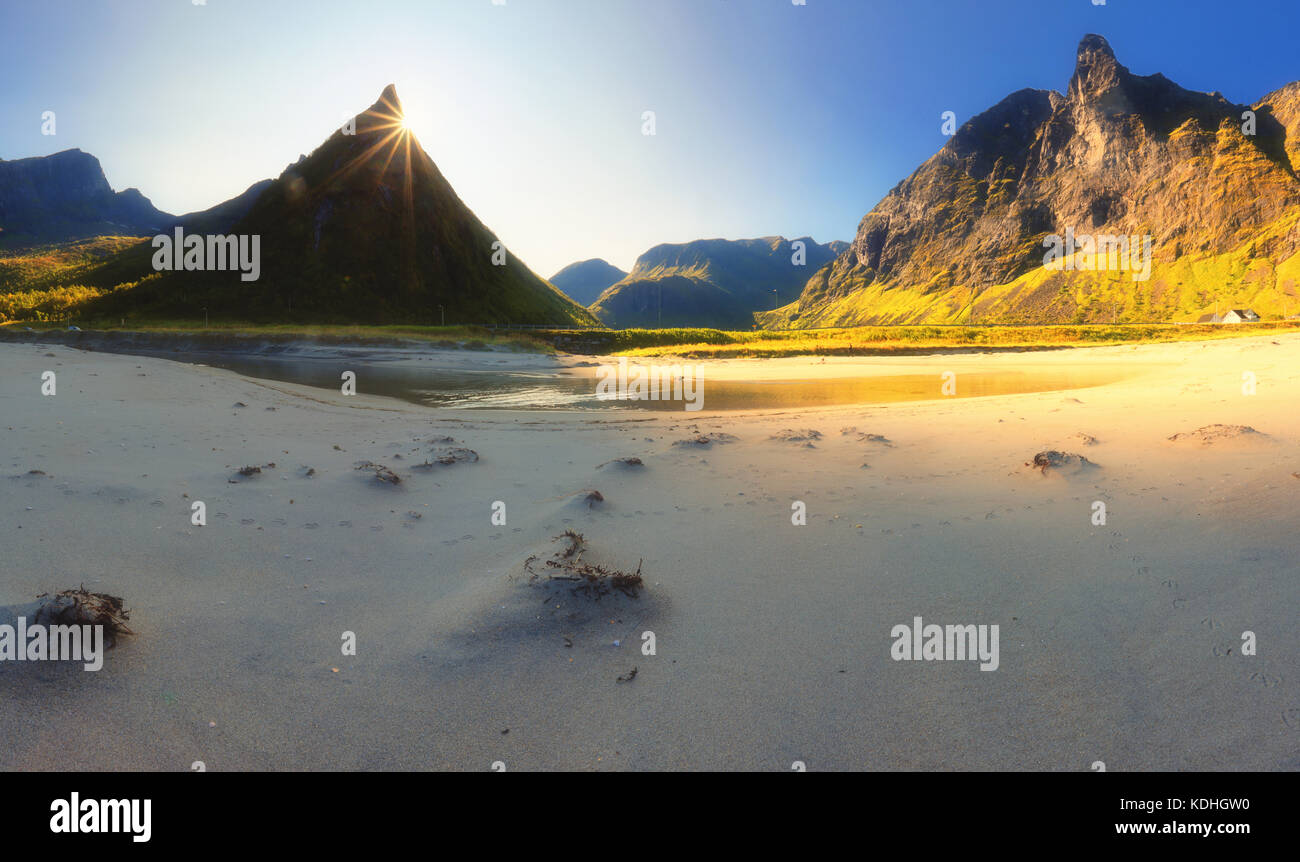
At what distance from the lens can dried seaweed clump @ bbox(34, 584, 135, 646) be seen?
3.86 meters

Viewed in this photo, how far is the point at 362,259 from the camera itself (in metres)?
132

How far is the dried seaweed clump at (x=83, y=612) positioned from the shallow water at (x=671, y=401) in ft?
56.3

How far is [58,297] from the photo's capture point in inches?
4065

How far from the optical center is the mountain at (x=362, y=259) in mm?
113000

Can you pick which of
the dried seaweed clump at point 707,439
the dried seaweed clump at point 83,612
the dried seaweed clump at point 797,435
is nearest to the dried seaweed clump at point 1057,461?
the dried seaweed clump at point 797,435

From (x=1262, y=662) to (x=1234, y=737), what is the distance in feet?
3.85

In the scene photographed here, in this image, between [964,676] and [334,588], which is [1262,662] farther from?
[334,588]

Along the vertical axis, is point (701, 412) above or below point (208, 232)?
below

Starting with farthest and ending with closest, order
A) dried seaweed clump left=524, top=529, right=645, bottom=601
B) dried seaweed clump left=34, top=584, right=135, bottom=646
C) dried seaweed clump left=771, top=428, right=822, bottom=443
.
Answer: dried seaweed clump left=771, top=428, right=822, bottom=443 < dried seaweed clump left=524, top=529, right=645, bottom=601 < dried seaweed clump left=34, top=584, right=135, bottom=646

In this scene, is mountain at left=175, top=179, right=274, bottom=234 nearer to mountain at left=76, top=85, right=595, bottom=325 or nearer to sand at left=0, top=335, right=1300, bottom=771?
mountain at left=76, top=85, right=595, bottom=325

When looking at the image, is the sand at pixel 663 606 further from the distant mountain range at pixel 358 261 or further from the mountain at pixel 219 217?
the mountain at pixel 219 217

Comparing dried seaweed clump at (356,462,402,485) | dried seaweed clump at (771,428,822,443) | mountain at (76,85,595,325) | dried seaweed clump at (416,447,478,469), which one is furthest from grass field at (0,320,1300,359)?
dried seaweed clump at (356,462,402,485)

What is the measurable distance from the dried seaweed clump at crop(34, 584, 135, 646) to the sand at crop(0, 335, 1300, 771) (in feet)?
0.53

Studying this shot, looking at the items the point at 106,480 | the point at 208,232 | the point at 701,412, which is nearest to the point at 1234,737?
the point at 106,480
